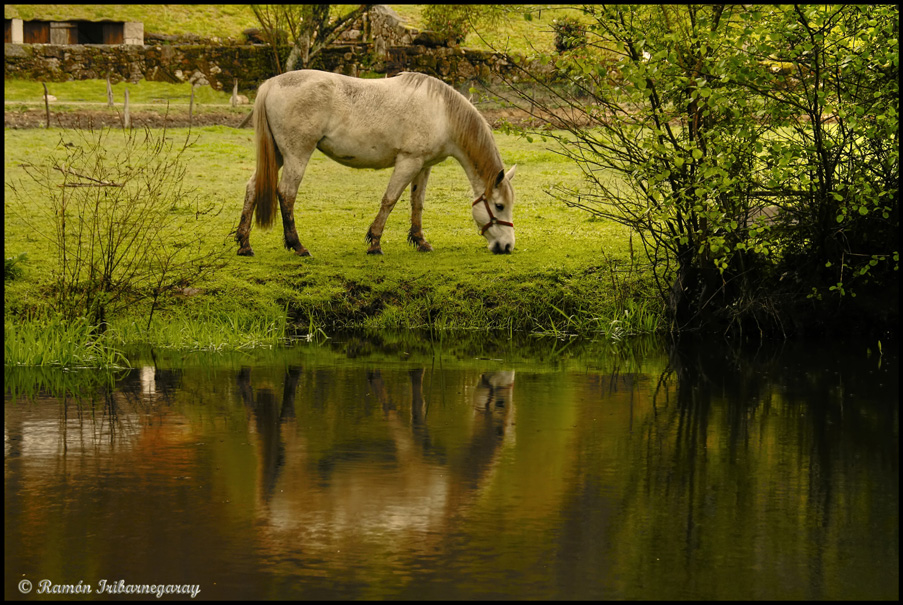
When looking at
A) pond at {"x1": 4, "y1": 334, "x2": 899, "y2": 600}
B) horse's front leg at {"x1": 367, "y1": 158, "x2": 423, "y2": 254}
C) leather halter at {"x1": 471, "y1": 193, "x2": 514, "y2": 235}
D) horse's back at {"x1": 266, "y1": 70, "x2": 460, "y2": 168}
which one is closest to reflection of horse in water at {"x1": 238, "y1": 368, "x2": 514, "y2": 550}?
pond at {"x1": 4, "y1": 334, "x2": 899, "y2": 600}

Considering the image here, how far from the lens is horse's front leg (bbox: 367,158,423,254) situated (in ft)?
43.9

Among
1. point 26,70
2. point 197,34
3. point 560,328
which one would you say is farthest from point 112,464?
point 197,34

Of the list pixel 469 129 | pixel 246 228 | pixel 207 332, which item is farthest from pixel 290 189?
pixel 207 332

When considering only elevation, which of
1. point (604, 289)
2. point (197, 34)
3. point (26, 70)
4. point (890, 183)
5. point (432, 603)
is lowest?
point (432, 603)

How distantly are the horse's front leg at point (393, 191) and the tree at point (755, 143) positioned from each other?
3.22 meters

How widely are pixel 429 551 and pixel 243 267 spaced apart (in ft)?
26.3

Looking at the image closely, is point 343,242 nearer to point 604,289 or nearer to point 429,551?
point 604,289

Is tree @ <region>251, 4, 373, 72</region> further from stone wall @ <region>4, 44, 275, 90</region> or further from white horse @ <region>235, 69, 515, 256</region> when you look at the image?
white horse @ <region>235, 69, 515, 256</region>

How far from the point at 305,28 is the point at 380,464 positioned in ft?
105

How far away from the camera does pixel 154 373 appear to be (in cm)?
927

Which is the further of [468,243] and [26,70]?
[26,70]

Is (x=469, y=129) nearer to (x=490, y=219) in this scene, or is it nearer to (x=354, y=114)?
(x=490, y=219)

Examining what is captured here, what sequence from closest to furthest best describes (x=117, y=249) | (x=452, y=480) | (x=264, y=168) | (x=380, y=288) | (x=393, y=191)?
(x=452, y=480) → (x=380, y=288) → (x=117, y=249) → (x=264, y=168) → (x=393, y=191)

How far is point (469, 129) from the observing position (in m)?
13.3
